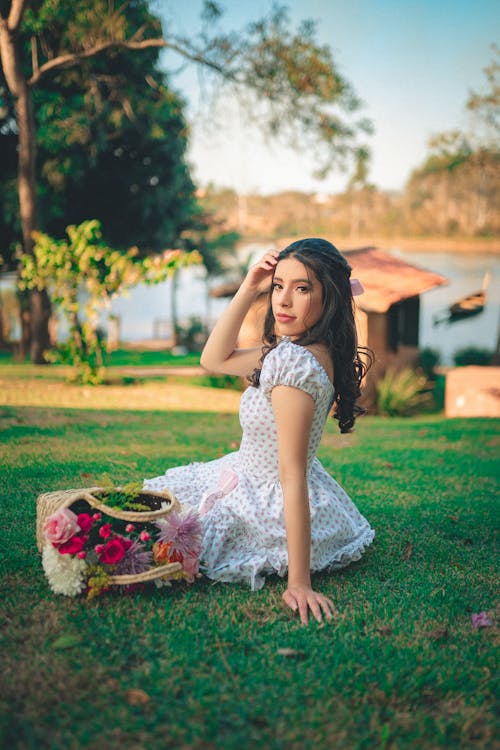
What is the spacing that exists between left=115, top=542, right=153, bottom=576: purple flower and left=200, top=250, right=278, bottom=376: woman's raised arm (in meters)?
0.95

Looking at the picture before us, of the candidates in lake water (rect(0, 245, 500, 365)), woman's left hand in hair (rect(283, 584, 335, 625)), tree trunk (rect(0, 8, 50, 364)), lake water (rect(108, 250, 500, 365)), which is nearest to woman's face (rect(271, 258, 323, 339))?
woman's left hand in hair (rect(283, 584, 335, 625))

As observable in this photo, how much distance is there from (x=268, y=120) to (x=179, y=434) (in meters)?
9.08

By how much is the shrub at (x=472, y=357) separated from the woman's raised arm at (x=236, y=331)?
17.4 metres

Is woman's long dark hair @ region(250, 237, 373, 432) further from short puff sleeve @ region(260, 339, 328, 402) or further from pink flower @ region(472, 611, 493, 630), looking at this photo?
pink flower @ region(472, 611, 493, 630)

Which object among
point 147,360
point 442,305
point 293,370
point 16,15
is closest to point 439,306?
point 442,305

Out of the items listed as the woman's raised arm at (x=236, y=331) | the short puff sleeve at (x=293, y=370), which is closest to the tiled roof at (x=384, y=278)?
the woman's raised arm at (x=236, y=331)

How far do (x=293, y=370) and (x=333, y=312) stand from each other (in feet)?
1.21

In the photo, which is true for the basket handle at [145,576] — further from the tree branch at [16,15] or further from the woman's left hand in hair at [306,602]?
the tree branch at [16,15]

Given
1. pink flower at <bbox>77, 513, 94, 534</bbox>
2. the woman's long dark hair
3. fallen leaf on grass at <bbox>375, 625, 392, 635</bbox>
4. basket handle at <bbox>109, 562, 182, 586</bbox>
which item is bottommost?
fallen leaf on grass at <bbox>375, 625, 392, 635</bbox>

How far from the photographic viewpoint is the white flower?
261 centimetres

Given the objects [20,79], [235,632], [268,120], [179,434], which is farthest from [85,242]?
[235,632]

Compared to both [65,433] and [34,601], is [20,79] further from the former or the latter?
[34,601]

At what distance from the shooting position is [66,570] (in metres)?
2.61

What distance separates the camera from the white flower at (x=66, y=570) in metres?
2.61
